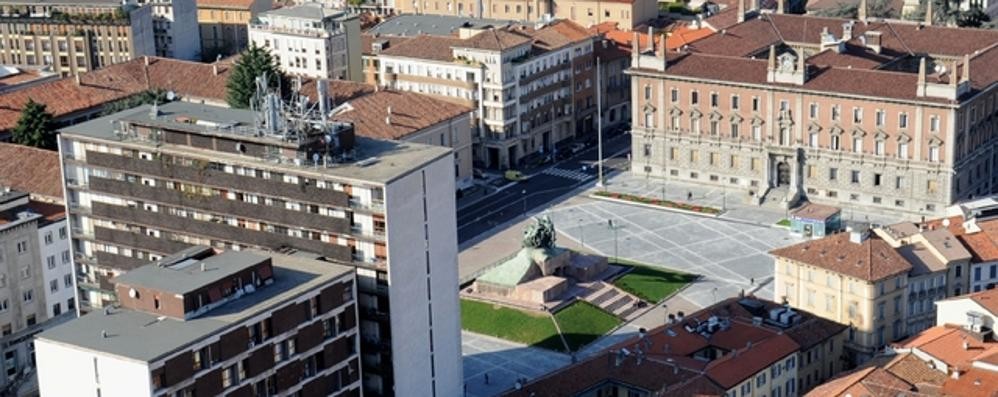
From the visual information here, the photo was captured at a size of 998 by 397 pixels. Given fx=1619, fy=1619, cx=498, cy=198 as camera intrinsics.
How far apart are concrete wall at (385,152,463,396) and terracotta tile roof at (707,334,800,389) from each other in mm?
23838

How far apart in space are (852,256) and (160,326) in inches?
2859

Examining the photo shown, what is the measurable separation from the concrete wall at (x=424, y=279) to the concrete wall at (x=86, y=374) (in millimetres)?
25521

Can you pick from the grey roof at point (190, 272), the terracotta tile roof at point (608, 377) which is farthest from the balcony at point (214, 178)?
the terracotta tile roof at point (608, 377)

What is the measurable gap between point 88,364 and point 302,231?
2488cm

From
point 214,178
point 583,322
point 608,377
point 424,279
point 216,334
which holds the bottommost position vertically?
point 583,322

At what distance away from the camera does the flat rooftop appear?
138 m

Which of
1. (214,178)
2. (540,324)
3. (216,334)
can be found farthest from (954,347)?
(214,178)

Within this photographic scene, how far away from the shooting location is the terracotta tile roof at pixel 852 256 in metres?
161

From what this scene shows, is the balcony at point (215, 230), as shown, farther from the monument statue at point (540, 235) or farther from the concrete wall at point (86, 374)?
the monument statue at point (540, 235)

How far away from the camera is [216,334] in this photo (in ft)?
407

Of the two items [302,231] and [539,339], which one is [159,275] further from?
[539,339]

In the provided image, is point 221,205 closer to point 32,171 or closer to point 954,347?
point 32,171

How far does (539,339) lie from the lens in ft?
570

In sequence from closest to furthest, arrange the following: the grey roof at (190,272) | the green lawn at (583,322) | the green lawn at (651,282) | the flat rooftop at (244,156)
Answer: the grey roof at (190,272) → the flat rooftop at (244,156) → the green lawn at (583,322) → the green lawn at (651,282)
